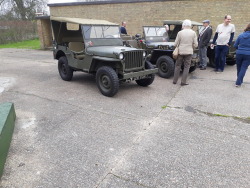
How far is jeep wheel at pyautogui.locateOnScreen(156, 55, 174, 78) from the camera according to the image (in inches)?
264

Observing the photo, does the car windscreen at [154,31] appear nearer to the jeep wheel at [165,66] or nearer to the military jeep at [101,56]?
the jeep wheel at [165,66]

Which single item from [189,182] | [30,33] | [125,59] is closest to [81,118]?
[125,59]

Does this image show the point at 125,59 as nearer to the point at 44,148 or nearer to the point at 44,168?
the point at 44,148

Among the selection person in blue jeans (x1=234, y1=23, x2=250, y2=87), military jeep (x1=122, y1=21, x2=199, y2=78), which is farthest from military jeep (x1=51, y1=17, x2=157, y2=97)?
person in blue jeans (x1=234, y1=23, x2=250, y2=87)

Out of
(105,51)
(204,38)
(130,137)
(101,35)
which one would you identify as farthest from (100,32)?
(204,38)

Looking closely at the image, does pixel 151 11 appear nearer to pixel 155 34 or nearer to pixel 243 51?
pixel 155 34

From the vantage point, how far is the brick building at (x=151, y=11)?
1144cm

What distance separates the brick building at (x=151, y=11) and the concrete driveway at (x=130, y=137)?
746 centimetres

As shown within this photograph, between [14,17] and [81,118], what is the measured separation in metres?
25.5

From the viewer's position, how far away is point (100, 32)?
593 centimetres

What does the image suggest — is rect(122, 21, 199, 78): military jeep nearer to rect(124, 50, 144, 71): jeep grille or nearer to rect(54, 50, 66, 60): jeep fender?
rect(124, 50, 144, 71): jeep grille

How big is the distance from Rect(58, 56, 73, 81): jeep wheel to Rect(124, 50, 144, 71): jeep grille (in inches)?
84.1

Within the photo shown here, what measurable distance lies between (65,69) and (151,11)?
861cm

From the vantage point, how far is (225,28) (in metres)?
7.04
